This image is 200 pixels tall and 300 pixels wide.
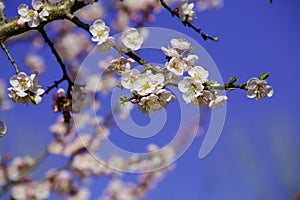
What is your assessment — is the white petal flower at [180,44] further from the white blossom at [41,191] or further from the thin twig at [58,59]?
the white blossom at [41,191]

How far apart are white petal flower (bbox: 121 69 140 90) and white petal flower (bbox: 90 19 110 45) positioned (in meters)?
0.25

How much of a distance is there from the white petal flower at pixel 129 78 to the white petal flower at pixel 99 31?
0.81 feet

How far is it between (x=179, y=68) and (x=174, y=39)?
6.0 inches

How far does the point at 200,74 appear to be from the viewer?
1805mm

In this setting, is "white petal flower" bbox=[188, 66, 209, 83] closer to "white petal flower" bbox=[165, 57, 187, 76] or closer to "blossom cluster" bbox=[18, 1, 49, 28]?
"white petal flower" bbox=[165, 57, 187, 76]

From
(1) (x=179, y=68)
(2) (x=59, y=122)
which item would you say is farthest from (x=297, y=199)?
(2) (x=59, y=122)

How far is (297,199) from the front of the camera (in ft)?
12.2

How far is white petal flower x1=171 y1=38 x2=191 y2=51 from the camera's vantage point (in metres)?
1.88

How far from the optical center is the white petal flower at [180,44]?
188 centimetres

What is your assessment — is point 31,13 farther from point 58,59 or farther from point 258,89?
point 258,89

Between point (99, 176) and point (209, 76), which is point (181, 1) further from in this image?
point (99, 176)

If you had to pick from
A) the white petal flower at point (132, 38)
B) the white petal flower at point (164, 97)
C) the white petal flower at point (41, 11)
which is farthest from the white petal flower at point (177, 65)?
the white petal flower at point (41, 11)

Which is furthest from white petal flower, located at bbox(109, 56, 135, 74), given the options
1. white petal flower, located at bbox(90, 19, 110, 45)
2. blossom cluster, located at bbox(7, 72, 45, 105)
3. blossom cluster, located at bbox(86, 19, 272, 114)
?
blossom cluster, located at bbox(7, 72, 45, 105)

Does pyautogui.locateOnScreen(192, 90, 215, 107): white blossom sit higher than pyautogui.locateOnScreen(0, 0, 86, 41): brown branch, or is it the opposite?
pyautogui.locateOnScreen(0, 0, 86, 41): brown branch
